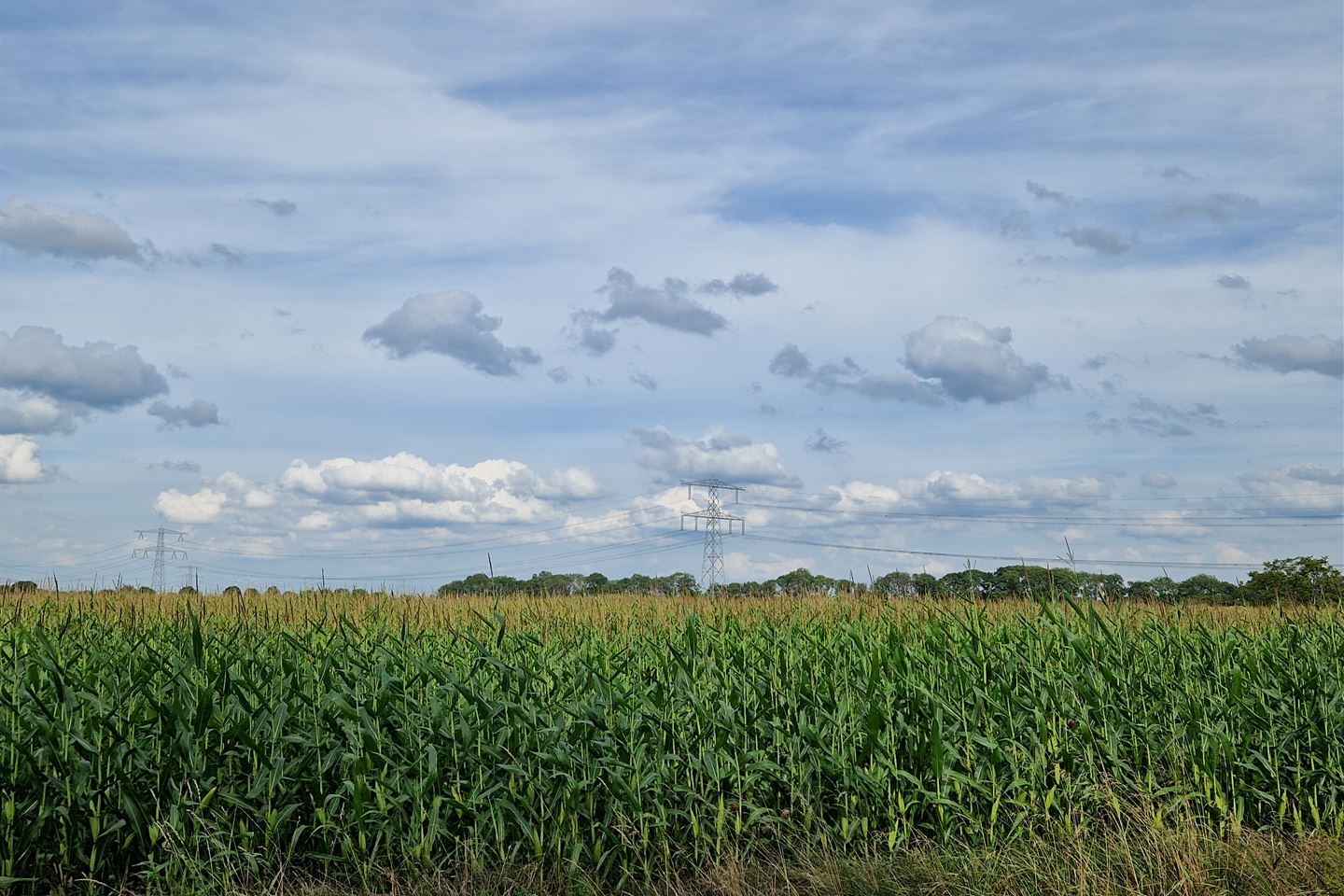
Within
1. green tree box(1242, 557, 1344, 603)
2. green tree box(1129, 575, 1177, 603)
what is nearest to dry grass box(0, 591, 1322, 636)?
green tree box(1129, 575, 1177, 603)

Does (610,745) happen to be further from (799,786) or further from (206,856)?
(206,856)

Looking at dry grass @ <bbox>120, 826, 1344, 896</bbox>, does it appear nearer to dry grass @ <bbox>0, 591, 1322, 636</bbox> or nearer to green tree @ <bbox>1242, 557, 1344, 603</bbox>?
dry grass @ <bbox>0, 591, 1322, 636</bbox>

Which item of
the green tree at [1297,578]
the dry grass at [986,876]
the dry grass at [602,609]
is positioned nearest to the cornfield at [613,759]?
the dry grass at [986,876]

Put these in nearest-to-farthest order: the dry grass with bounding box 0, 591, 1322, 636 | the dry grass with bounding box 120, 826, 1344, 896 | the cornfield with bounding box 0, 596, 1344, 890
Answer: the dry grass with bounding box 120, 826, 1344, 896 < the cornfield with bounding box 0, 596, 1344, 890 < the dry grass with bounding box 0, 591, 1322, 636

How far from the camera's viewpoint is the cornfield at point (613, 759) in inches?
201

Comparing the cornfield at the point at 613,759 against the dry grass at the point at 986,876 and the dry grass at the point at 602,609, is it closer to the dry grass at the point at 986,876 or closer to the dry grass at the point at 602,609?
the dry grass at the point at 986,876

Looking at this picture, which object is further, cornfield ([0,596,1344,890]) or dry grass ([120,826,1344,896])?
cornfield ([0,596,1344,890])

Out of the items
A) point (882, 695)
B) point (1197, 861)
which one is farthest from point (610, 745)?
point (1197, 861)

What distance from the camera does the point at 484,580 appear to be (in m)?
18.6

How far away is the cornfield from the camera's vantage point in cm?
511

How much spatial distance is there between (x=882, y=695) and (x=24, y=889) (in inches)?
200

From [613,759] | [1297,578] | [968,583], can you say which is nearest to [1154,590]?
[968,583]

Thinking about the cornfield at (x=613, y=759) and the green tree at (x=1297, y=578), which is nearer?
the cornfield at (x=613, y=759)

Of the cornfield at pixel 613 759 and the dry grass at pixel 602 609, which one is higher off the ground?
the dry grass at pixel 602 609
